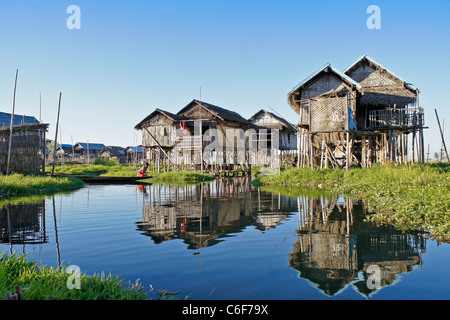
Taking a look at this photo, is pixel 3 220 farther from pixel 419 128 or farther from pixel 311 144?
pixel 419 128

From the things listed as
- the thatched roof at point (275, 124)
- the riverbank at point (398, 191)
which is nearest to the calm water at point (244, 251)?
the riverbank at point (398, 191)

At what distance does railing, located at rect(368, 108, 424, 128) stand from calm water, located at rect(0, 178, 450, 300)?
1192 centimetres

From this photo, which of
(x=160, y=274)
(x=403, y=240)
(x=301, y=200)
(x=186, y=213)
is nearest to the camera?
(x=160, y=274)

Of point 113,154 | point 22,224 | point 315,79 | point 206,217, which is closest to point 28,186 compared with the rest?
point 22,224

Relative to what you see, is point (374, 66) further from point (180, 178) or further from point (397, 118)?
point (180, 178)

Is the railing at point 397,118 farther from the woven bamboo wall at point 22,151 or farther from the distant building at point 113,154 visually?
the distant building at point 113,154

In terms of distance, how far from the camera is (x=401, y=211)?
756cm

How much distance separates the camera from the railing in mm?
18672

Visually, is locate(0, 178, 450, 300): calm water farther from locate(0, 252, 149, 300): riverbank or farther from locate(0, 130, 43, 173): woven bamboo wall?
locate(0, 130, 43, 173): woven bamboo wall

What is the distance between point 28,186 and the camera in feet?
47.0

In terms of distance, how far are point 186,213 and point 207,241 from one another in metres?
3.21

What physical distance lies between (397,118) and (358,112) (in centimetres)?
233

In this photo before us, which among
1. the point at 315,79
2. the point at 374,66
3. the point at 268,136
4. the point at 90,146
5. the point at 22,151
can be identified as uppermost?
the point at 374,66
